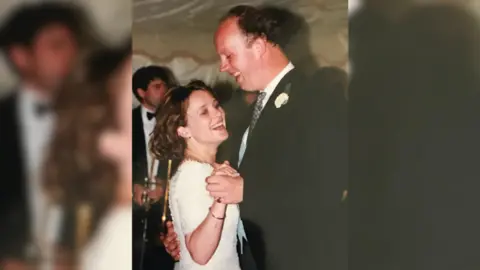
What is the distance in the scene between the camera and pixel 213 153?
3.44ft

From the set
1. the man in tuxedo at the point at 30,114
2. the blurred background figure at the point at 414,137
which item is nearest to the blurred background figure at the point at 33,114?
the man in tuxedo at the point at 30,114

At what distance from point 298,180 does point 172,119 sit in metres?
0.31

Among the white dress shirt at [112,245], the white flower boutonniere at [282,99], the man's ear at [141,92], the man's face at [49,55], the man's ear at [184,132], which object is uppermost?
the man's face at [49,55]

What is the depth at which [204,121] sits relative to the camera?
1.04 m

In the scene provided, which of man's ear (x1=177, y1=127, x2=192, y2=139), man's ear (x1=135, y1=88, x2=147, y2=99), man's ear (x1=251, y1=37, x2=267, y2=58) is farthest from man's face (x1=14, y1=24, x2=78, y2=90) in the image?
man's ear (x1=251, y1=37, x2=267, y2=58)

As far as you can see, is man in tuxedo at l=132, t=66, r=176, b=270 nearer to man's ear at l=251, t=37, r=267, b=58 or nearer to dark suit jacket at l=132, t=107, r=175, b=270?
dark suit jacket at l=132, t=107, r=175, b=270

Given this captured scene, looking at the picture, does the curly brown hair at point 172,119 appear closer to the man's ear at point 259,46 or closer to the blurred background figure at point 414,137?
the man's ear at point 259,46

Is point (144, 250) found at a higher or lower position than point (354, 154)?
lower

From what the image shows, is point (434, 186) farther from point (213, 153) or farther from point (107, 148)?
point (107, 148)

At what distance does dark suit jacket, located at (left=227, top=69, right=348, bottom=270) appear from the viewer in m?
1.04

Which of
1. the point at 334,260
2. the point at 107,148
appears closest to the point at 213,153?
the point at 107,148

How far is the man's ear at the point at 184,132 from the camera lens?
1.04m

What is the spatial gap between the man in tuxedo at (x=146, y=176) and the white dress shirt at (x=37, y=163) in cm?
18

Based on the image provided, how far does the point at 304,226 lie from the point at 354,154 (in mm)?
194
